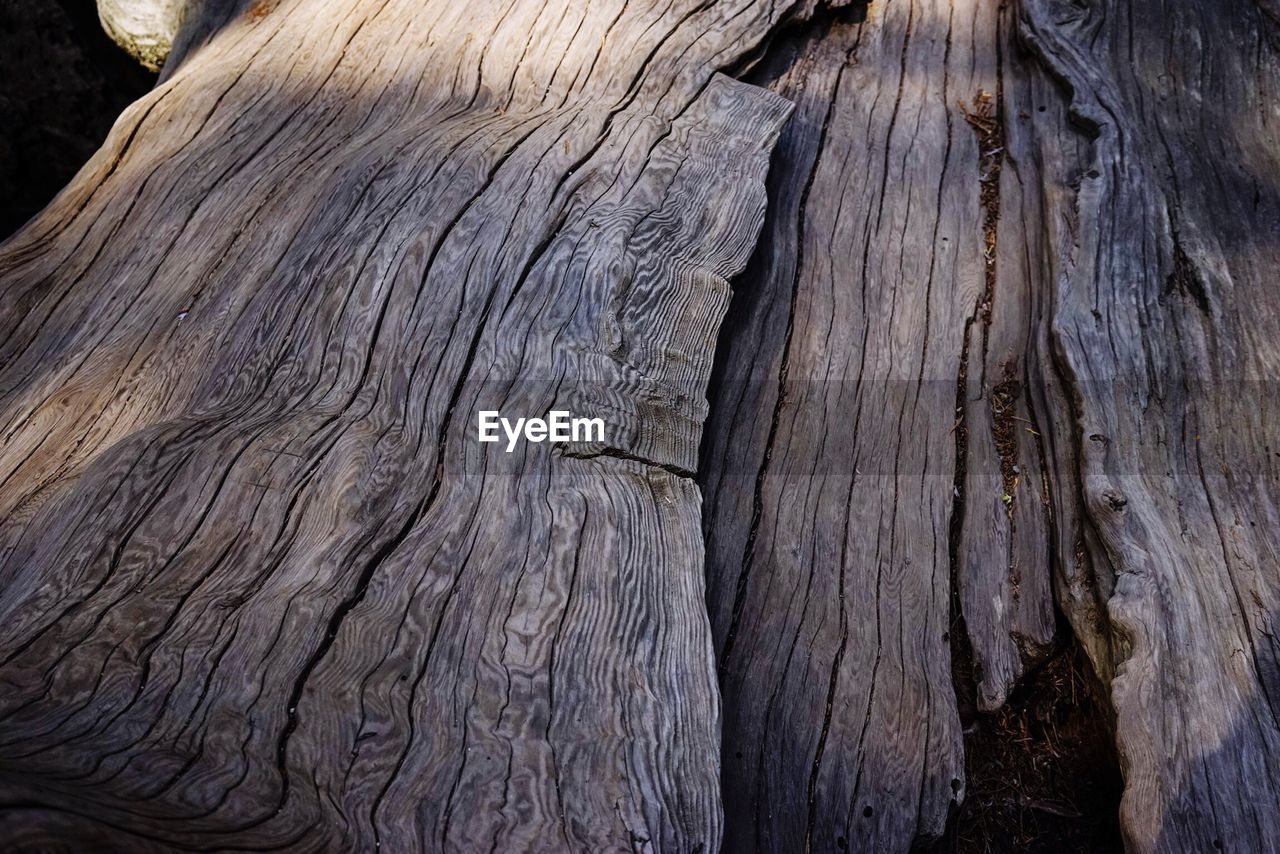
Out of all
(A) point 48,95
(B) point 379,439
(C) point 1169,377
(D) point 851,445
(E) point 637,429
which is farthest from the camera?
(A) point 48,95

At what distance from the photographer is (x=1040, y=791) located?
2.55 meters

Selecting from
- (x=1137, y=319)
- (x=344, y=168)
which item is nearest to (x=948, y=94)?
(x=1137, y=319)

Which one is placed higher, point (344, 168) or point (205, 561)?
point (344, 168)

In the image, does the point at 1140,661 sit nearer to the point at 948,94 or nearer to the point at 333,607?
the point at 333,607

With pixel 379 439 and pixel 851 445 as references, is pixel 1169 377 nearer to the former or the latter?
pixel 851 445

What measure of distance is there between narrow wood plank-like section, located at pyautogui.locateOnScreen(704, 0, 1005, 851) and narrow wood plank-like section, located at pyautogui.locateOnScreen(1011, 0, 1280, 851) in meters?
0.35

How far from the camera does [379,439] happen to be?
99.9 inches

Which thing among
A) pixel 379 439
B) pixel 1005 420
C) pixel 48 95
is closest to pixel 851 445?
pixel 1005 420

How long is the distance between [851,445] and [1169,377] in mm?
1026

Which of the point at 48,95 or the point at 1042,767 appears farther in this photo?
the point at 48,95

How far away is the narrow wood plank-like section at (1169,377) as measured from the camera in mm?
2281

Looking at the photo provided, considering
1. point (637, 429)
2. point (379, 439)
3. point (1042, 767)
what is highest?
point (637, 429)

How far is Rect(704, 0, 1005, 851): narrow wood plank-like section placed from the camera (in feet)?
8.10

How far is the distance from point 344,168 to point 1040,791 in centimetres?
299
